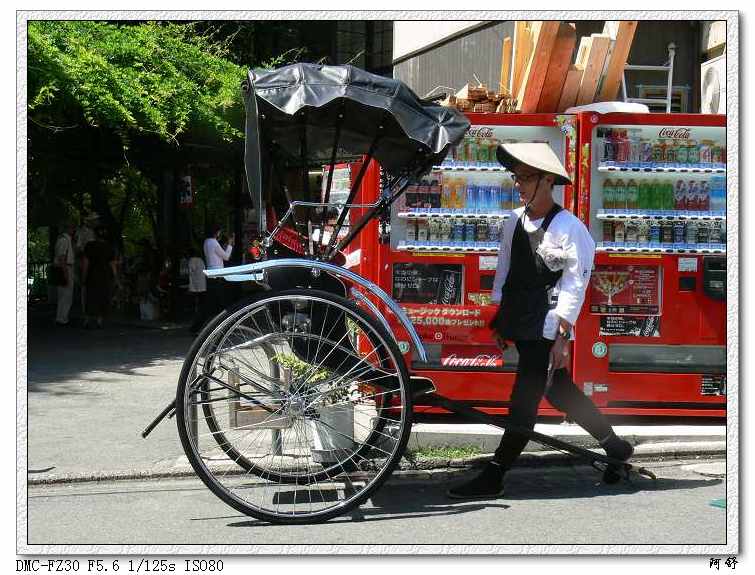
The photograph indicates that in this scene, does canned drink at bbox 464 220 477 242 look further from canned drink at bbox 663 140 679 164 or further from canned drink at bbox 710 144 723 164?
canned drink at bbox 710 144 723 164

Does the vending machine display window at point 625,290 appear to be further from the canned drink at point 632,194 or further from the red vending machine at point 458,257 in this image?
the red vending machine at point 458,257

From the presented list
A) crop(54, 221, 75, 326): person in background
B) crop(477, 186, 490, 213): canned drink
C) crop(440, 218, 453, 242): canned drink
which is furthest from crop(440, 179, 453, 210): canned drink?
crop(54, 221, 75, 326): person in background

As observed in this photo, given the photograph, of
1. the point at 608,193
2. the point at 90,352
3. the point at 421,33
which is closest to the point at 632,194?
the point at 608,193

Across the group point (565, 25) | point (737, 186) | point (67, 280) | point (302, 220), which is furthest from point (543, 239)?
point (67, 280)

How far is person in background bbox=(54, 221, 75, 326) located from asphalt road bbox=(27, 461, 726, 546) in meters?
10.8

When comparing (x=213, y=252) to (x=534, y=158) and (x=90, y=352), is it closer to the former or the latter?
(x=90, y=352)

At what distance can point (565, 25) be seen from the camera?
7.33m

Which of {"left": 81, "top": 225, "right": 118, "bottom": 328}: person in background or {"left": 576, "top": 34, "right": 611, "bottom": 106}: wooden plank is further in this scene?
{"left": 81, "top": 225, "right": 118, "bottom": 328}: person in background

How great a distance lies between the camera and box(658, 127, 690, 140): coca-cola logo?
752 centimetres

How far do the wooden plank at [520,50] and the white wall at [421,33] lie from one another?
10.1 ft

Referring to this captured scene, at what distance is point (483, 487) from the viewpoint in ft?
18.8

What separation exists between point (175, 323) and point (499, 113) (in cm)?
1171

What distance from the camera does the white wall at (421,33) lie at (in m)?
11.7

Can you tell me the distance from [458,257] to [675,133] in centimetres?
197
